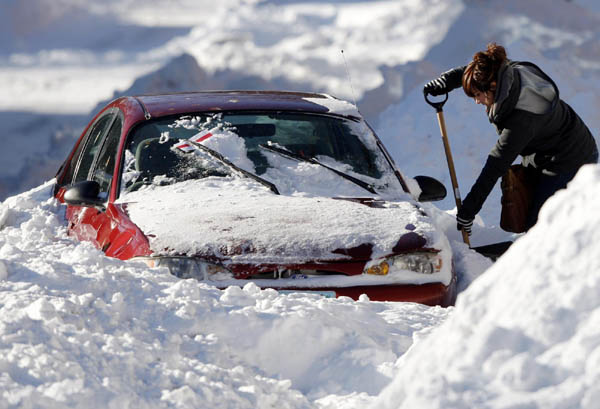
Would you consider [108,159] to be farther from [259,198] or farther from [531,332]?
[531,332]

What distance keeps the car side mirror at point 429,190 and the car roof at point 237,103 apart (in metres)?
0.68

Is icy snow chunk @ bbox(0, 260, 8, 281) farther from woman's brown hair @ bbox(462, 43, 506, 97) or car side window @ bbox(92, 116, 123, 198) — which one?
woman's brown hair @ bbox(462, 43, 506, 97)

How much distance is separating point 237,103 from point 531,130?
70.1 inches

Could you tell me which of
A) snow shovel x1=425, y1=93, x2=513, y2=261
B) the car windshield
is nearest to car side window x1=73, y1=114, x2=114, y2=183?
the car windshield

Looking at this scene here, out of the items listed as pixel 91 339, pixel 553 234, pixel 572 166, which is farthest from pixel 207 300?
pixel 572 166

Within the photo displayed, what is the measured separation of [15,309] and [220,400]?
2.94 ft

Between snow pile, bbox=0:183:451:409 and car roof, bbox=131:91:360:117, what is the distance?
5.32ft

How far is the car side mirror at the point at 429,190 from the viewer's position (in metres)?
5.41

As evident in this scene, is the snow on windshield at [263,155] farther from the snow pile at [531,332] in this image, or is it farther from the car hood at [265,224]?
the snow pile at [531,332]

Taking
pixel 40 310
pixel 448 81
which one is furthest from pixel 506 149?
pixel 40 310

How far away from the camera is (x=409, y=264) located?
440 cm

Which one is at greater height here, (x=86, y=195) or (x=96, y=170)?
(x=96, y=170)

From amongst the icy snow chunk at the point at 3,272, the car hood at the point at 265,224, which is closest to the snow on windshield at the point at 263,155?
the car hood at the point at 265,224

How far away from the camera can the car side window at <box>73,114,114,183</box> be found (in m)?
5.91
